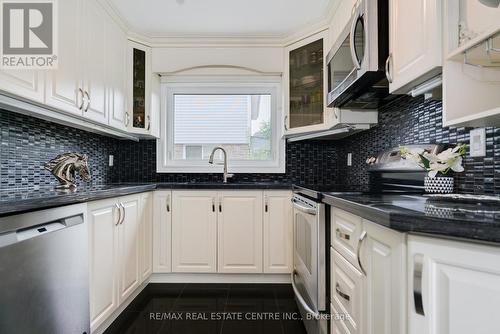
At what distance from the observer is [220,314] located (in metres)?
1.97

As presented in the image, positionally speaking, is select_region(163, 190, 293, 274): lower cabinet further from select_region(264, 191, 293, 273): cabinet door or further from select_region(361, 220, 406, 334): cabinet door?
select_region(361, 220, 406, 334): cabinet door

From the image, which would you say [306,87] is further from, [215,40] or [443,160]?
[443,160]

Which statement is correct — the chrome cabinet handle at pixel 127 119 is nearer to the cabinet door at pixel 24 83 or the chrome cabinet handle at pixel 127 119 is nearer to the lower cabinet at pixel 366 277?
the cabinet door at pixel 24 83

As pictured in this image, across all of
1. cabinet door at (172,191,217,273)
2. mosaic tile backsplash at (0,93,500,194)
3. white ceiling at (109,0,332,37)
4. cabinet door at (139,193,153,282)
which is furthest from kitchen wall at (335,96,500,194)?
cabinet door at (139,193,153,282)

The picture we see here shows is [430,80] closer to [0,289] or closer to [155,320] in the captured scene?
[0,289]

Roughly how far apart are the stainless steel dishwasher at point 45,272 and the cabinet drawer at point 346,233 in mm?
1255

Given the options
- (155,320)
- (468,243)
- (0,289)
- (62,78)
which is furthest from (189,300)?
(468,243)

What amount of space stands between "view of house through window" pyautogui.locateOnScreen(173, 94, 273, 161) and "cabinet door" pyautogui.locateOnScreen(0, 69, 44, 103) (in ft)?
5.21

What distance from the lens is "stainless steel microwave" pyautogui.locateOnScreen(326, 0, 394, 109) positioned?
1341mm

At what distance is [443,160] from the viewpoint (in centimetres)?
124

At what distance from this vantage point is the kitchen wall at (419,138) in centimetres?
111

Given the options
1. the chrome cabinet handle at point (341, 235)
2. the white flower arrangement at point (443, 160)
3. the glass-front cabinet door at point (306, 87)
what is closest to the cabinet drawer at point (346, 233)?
the chrome cabinet handle at point (341, 235)

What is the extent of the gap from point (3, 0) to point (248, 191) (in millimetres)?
1903

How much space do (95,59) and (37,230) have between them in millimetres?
1353
